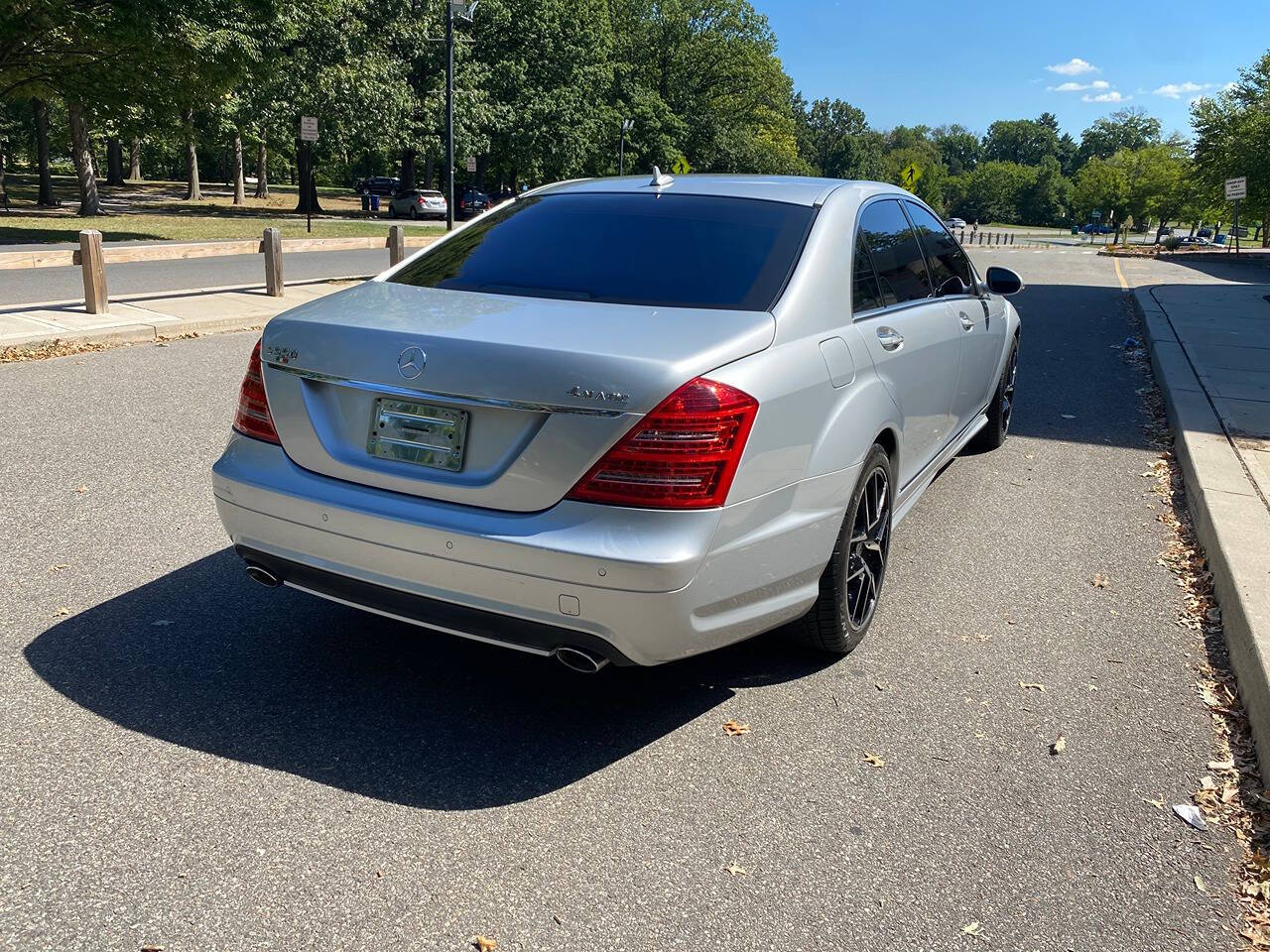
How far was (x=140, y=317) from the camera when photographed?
36.7 ft

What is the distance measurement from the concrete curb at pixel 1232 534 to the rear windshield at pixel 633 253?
218 cm

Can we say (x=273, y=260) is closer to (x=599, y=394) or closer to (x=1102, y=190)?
(x=599, y=394)

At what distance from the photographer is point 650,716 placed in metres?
3.56

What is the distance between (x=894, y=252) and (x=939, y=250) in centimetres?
93

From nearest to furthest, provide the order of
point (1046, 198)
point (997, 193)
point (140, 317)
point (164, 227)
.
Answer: point (140, 317)
point (164, 227)
point (1046, 198)
point (997, 193)

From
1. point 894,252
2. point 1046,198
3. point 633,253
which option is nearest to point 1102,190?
point 1046,198

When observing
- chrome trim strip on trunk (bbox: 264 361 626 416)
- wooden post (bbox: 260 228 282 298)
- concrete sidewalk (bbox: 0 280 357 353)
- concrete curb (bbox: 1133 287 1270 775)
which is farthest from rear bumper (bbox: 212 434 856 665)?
wooden post (bbox: 260 228 282 298)

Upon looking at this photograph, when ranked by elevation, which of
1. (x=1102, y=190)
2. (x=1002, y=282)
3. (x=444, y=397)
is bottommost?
(x=444, y=397)

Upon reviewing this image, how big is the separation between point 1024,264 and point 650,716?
30.7m

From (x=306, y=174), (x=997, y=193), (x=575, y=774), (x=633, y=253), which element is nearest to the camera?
(x=575, y=774)

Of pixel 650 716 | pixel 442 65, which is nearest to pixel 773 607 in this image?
pixel 650 716

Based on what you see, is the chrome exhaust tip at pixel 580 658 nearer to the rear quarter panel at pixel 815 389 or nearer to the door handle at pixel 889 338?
the rear quarter panel at pixel 815 389

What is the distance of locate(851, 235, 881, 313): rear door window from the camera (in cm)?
392

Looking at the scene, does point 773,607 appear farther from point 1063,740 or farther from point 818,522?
point 1063,740
